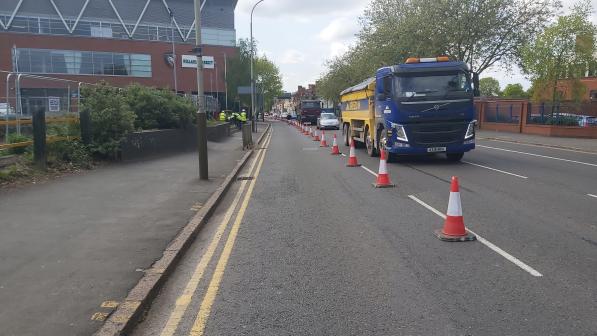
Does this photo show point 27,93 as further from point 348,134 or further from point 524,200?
point 348,134

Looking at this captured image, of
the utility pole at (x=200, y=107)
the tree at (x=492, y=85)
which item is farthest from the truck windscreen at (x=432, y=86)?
the tree at (x=492, y=85)

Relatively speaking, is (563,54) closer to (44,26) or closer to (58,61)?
(58,61)

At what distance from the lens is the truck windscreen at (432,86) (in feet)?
47.2

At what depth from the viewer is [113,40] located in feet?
230

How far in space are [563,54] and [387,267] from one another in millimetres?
27356

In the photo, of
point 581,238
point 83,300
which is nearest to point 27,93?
point 83,300

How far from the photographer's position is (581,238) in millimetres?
6355

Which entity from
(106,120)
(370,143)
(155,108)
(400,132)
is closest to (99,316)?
(400,132)

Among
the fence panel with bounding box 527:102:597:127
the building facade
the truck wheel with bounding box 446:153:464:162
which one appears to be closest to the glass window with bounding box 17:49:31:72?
the building facade

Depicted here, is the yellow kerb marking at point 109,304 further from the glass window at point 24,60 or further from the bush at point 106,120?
the glass window at point 24,60

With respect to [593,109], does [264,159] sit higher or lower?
lower

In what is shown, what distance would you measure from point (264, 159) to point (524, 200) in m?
10.9

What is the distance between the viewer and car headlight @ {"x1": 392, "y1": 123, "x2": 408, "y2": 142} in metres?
14.4

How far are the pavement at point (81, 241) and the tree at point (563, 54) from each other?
23375mm
